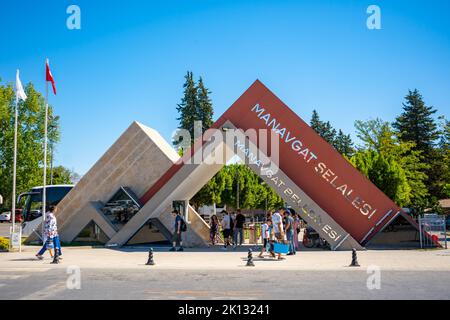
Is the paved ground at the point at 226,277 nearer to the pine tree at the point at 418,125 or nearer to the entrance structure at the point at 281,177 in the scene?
the entrance structure at the point at 281,177

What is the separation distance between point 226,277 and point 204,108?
58.2 metres

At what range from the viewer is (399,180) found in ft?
128

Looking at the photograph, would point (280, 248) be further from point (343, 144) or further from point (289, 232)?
point (343, 144)

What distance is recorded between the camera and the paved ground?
8188 mm

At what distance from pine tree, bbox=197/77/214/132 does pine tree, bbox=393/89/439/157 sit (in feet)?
95.3

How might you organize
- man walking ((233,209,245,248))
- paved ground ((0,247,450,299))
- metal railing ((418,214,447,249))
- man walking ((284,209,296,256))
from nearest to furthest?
paved ground ((0,247,450,299))
man walking ((284,209,296,256))
metal railing ((418,214,447,249))
man walking ((233,209,245,248))

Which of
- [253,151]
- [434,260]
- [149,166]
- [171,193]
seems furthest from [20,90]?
[434,260]

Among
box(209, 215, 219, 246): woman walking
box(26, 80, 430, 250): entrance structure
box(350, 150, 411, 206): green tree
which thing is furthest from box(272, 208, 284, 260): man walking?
box(350, 150, 411, 206): green tree

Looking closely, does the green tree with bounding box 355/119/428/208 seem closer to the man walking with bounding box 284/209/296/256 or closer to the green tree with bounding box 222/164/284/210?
the green tree with bounding box 222/164/284/210

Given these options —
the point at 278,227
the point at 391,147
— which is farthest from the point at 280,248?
the point at 391,147

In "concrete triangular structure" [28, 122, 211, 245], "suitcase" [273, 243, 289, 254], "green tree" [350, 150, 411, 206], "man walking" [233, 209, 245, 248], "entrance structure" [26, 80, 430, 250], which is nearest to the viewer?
"suitcase" [273, 243, 289, 254]

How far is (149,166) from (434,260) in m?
13.0

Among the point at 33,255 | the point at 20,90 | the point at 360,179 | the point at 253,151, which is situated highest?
the point at 20,90
